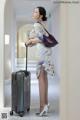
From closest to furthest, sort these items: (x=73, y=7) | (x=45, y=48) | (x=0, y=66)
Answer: (x=73, y=7) < (x=45, y=48) < (x=0, y=66)

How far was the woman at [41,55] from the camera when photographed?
2.41 metres

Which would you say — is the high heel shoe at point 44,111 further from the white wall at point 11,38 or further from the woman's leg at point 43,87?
the white wall at point 11,38

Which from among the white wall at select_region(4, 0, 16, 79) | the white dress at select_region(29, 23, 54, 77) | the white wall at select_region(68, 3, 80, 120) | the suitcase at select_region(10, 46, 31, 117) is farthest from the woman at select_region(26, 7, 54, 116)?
the white wall at select_region(68, 3, 80, 120)

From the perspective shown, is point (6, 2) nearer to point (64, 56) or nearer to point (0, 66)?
point (0, 66)

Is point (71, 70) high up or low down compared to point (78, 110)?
up

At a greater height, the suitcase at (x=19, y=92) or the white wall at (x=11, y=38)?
the white wall at (x=11, y=38)

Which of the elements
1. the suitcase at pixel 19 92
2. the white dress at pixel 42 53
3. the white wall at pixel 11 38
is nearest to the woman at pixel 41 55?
the white dress at pixel 42 53

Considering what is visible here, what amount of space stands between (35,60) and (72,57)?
0.77 metres

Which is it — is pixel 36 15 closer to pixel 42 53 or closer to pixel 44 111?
pixel 42 53

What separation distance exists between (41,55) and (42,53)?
0.02m

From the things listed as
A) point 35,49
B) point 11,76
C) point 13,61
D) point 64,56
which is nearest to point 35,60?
point 35,49

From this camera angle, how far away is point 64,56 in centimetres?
184

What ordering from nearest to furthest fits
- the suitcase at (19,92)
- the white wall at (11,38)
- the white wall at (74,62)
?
the white wall at (74,62)
the suitcase at (19,92)
the white wall at (11,38)

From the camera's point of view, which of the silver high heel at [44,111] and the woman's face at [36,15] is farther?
the silver high heel at [44,111]
